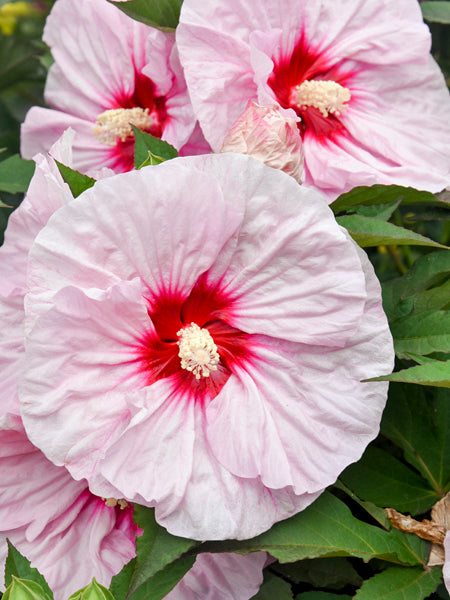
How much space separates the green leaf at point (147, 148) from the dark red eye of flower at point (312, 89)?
0.64 feet

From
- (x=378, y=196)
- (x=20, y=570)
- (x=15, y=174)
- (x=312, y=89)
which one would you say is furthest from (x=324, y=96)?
(x=20, y=570)

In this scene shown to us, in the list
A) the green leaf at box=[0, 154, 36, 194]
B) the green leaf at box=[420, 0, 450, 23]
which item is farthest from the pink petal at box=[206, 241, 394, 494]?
the green leaf at box=[420, 0, 450, 23]

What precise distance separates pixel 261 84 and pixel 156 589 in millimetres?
626

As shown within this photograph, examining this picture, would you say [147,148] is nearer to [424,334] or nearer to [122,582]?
[424,334]

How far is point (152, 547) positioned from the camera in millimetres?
816

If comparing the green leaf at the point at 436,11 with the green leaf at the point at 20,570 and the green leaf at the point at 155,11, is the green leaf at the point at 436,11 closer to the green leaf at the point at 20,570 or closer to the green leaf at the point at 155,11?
the green leaf at the point at 155,11

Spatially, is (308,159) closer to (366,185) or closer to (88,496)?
(366,185)

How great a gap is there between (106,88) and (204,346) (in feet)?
1.71

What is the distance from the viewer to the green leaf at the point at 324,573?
3.33ft

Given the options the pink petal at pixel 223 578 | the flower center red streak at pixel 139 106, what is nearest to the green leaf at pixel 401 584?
the pink petal at pixel 223 578

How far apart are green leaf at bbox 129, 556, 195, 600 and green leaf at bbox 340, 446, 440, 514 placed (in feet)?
0.88

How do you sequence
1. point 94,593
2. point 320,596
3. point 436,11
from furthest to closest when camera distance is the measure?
point 436,11
point 320,596
point 94,593

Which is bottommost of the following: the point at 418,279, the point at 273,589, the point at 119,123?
the point at 273,589

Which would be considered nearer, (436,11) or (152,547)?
(152,547)
